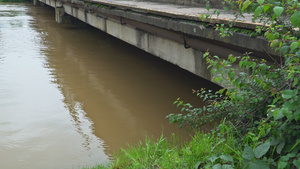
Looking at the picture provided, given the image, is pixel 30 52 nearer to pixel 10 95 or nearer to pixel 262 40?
pixel 10 95

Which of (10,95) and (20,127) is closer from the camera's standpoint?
(20,127)

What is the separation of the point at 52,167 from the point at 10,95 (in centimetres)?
344

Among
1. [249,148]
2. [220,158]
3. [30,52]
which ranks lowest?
→ [30,52]

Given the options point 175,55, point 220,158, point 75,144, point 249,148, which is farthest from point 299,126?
point 175,55

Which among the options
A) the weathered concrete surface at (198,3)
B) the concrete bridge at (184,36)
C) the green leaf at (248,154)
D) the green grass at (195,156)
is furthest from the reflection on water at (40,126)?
the weathered concrete surface at (198,3)

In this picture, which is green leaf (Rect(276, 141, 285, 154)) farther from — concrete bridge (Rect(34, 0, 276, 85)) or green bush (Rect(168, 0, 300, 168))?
concrete bridge (Rect(34, 0, 276, 85))

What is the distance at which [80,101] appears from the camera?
734 centimetres

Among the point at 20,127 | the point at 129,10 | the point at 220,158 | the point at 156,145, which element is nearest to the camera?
the point at 220,158

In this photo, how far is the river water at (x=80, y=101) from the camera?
17.1ft

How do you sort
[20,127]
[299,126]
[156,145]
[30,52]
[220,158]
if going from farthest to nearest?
[30,52] → [20,127] → [156,145] → [220,158] → [299,126]

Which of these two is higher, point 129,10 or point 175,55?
point 129,10

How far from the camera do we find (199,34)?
5.30m

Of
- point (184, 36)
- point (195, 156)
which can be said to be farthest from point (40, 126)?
point (195, 156)

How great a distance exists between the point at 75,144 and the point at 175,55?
2417mm
